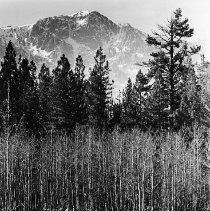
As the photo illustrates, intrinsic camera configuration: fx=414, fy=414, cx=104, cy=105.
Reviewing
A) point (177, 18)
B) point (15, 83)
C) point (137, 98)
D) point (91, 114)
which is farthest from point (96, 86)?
point (177, 18)

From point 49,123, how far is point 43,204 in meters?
10.2

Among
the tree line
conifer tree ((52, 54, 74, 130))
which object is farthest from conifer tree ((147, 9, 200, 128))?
conifer tree ((52, 54, 74, 130))

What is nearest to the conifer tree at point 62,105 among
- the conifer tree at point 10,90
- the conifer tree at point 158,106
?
the conifer tree at point 10,90

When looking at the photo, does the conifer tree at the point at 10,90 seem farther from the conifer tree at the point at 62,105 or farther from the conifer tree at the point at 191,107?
the conifer tree at the point at 191,107

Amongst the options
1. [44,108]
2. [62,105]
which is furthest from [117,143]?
[44,108]

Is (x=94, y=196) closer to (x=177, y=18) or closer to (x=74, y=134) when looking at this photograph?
(x=74, y=134)

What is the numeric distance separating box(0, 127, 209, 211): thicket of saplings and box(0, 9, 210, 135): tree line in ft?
6.10

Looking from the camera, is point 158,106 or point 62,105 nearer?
point 158,106

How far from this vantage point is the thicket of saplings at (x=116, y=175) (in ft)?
129

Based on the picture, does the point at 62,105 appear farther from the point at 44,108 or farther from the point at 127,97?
the point at 127,97

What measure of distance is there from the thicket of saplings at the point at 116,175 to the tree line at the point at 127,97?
73.2 inches

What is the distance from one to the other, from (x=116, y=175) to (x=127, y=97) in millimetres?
18554

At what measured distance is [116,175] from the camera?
44.2 meters

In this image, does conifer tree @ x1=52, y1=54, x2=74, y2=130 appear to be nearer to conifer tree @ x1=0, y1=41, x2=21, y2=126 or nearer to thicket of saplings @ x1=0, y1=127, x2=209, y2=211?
thicket of saplings @ x1=0, y1=127, x2=209, y2=211
